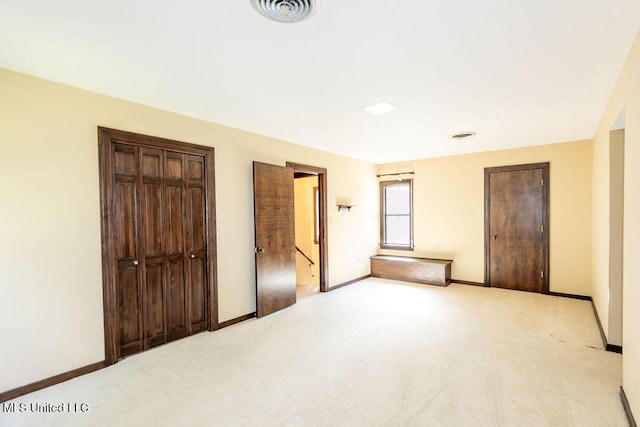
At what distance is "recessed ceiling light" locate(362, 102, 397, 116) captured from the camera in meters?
3.09

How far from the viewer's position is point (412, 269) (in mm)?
5914

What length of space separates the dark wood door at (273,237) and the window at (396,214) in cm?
287

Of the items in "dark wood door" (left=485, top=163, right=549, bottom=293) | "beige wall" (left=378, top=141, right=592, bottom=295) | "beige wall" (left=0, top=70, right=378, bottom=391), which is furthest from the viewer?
"dark wood door" (left=485, top=163, right=549, bottom=293)

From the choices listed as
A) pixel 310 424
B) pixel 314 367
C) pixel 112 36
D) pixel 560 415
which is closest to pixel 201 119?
pixel 112 36

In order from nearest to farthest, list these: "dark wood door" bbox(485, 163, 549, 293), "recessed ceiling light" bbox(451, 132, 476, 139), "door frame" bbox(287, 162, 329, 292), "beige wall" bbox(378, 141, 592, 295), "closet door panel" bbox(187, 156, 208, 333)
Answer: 1. "closet door panel" bbox(187, 156, 208, 333)
2. "recessed ceiling light" bbox(451, 132, 476, 139)
3. "beige wall" bbox(378, 141, 592, 295)
4. "dark wood door" bbox(485, 163, 549, 293)
5. "door frame" bbox(287, 162, 329, 292)

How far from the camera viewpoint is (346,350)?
308 centimetres

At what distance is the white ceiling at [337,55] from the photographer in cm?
168

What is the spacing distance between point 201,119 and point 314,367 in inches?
113

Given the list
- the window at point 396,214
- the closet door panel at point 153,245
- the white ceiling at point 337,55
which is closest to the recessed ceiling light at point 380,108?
the white ceiling at point 337,55

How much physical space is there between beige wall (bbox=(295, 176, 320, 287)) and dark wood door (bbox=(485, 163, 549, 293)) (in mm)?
3212

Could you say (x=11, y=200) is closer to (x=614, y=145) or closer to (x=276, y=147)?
(x=276, y=147)

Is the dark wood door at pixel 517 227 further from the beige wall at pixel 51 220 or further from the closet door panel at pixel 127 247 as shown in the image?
the closet door panel at pixel 127 247

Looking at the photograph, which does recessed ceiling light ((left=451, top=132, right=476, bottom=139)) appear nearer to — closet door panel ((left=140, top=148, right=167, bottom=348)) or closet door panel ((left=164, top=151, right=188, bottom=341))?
closet door panel ((left=164, top=151, right=188, bottom=341))

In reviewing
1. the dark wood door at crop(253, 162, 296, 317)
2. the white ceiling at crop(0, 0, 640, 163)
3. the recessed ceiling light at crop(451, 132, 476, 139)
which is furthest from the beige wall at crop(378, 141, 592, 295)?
the dark wood door at crop(253, 162, 296, 317)
